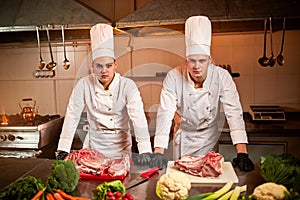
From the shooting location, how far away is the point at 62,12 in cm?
147

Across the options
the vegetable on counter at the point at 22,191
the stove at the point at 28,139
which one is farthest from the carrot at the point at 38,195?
the stove at the point at 28,139

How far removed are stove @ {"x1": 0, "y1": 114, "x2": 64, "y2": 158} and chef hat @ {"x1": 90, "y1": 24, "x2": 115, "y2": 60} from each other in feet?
1.89

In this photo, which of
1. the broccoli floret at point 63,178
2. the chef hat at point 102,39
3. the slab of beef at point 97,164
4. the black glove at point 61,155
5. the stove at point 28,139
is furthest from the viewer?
the stove at point 28,139

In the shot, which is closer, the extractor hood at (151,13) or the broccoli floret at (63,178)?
the broccoli floret at (63,178)

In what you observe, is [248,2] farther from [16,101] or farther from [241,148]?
[16,101]

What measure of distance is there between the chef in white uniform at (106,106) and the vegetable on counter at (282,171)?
575mm

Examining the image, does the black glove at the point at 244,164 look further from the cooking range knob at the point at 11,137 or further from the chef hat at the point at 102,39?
the cooking range knob at the point at 11,137

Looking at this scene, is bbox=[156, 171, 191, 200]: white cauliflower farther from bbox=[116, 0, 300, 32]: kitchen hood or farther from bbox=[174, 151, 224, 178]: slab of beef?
bbox=[116, 0, 300, 32]: kitchen hood

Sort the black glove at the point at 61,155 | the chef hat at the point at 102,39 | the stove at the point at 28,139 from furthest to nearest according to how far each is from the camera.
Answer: the stove at the point at 28,139 < the chef hat at the point at 102,39 < the black glove at the point at 61,155

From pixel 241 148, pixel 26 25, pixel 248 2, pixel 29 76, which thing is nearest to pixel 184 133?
pixel 241 148

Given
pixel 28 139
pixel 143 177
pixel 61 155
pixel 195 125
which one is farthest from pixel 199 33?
pixel 28 139

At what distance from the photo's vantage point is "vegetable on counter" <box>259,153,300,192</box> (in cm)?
82

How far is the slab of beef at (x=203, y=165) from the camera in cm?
94

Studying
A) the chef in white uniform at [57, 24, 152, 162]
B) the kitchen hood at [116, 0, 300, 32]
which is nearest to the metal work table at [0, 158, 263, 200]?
the chef in white uniform at [57, 24, 152, 162]
